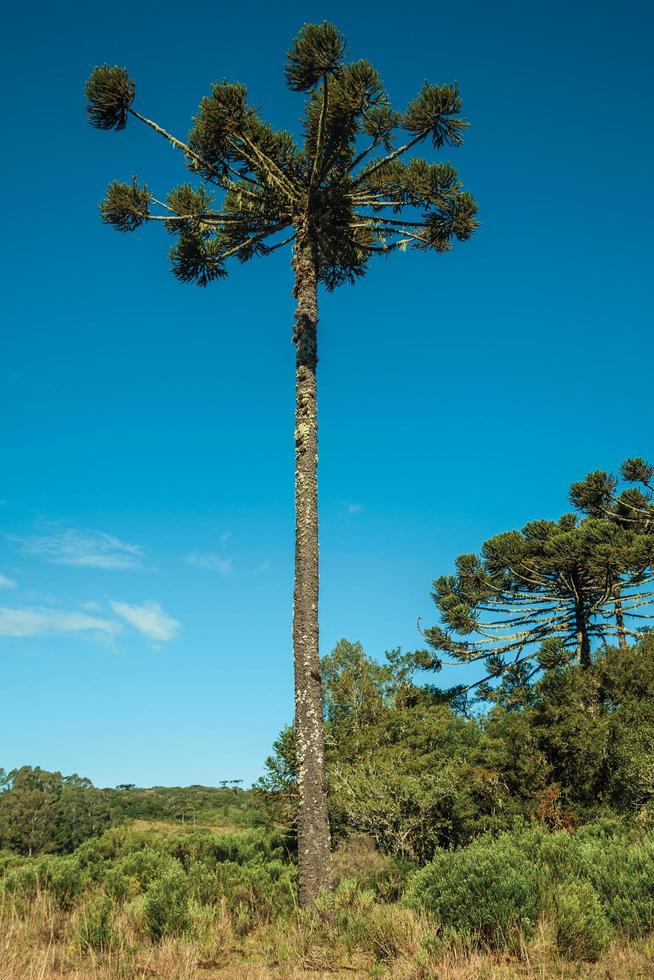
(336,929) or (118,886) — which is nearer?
(336,929)

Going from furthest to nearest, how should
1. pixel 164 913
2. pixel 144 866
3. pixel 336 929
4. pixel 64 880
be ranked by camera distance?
pixel 144 866 → pixel 64 880 → pixel 336 929 → pixel 164 913

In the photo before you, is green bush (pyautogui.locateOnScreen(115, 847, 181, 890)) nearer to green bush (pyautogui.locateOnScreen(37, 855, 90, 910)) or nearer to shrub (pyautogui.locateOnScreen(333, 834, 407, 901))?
green bush (pyautogui.locateOnScreen(37, 855, 90, 910))

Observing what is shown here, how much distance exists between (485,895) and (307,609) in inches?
170

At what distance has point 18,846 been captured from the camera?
45.7 m

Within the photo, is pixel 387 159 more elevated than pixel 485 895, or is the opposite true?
pixel 387 159

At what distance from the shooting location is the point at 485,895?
755 centimetres

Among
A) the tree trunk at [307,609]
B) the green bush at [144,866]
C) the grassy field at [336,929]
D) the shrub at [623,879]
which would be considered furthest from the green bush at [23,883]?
the shrub at [623,879]

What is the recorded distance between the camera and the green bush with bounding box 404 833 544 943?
7.22 m

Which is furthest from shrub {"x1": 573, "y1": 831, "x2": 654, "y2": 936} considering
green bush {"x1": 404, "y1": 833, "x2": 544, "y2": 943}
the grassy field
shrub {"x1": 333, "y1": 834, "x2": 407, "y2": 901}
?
shrub {"x1": 333, "y1": 834, "x2": 407, "y2": 901}

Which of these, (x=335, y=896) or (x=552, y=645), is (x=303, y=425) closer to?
(x=335, y=896)

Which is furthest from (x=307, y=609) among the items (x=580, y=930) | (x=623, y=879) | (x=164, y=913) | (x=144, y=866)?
(x=144, y=866)

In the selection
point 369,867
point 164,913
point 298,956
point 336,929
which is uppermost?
point 164,913

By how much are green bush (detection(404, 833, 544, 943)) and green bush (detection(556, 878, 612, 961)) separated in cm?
32

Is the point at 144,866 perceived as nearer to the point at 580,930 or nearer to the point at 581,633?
the point at 580,930
